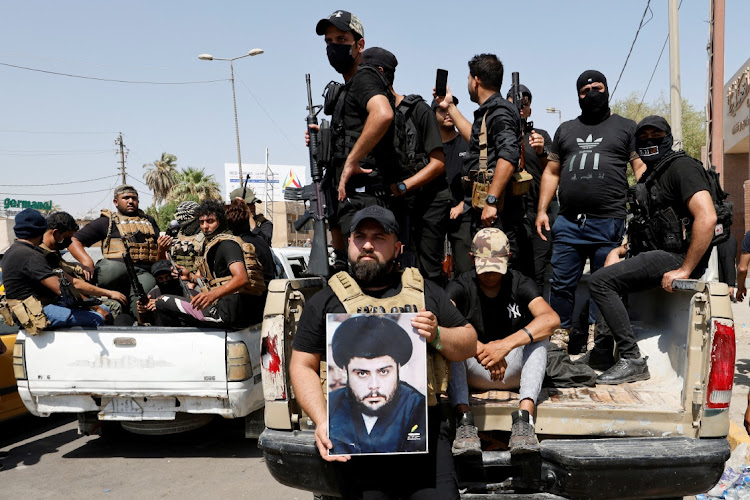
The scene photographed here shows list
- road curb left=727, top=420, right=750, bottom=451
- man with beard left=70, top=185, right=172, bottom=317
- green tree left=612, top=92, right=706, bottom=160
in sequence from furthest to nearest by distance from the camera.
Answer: green tree left=612, top=92, right=706, bottom=160, man with beard left=70, top=185, right=172, bottom=317, road curb left=727, top=420, right=750, bottom=451

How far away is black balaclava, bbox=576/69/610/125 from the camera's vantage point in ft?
15.2

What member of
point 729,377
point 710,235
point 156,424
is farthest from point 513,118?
point 156,424

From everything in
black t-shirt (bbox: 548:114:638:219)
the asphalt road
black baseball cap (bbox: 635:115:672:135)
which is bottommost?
the asphalt road

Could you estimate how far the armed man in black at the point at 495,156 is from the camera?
426 centimetres

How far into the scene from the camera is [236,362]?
197 inches

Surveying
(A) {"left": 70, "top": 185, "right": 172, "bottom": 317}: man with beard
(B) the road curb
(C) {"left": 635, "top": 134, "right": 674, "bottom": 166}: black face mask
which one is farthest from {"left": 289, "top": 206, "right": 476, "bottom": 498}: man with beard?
(A) {"left": 70, "top": 185, "right": 172, "bottom": 317}: man with beard

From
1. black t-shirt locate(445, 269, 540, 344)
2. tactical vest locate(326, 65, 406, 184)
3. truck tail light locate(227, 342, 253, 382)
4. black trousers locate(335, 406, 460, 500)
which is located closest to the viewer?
black trousers locate(335, 406, 460, 500)

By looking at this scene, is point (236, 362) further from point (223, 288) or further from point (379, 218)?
point (379, 218)

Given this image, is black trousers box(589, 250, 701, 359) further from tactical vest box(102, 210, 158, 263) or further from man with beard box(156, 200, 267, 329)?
tactical vest box(102, 210, 158, 263)

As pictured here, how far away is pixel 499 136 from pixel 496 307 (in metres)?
1.33

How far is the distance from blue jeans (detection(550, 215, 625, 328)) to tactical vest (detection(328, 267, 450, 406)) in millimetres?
2261

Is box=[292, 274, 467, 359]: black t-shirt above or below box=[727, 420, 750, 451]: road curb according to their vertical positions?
above

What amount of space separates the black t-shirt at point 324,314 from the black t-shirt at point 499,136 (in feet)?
5.81

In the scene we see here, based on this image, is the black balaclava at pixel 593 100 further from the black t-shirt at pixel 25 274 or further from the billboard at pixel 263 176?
the billboard at pixel 263 176
